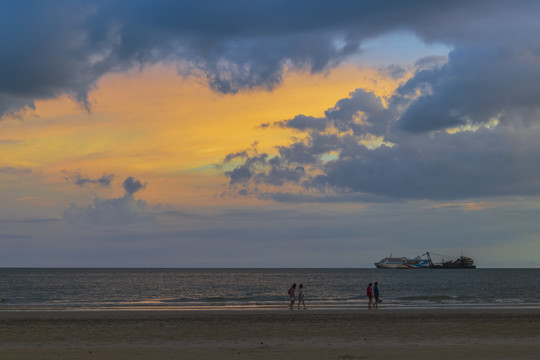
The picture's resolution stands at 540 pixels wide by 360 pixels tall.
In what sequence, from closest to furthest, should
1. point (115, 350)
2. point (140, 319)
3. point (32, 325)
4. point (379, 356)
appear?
point (379, 356), point (115, 350), point (32, 325), point (140, 319)

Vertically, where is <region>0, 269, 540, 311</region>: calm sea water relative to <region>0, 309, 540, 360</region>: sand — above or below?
below

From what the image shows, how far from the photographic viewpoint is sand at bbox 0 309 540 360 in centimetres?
2009

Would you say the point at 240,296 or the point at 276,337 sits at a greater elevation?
the point at 276,337

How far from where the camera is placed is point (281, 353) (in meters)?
20.2

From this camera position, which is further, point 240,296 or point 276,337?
point 240,296

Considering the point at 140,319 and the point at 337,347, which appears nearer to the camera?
the point at 337,347

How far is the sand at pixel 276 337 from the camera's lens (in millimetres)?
20094

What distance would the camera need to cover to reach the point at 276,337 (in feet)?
81.9

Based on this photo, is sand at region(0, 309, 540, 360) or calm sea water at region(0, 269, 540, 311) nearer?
sand at region(0, 309, 540, 360)

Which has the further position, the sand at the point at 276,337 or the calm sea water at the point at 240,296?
the calm sea water at the point at 240,296

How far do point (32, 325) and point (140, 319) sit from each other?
638cm

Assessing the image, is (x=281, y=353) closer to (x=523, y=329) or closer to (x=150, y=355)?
(x=150, y=355)

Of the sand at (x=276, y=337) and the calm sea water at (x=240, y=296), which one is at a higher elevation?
the sand at (x=276, y=337)

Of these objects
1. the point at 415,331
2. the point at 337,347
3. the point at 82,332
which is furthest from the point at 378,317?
the point at 82,332
